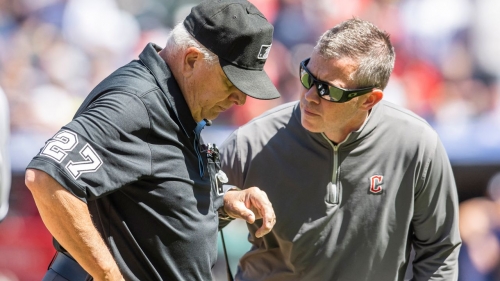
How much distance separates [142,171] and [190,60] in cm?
47

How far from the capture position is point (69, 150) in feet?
7.05

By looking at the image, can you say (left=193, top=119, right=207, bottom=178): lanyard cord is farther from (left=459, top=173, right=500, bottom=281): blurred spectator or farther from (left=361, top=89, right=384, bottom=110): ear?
(left=459, top=173, right=500, bottom=281): blurred spectator

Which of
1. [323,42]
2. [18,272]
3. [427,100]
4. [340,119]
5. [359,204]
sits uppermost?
[323,42]

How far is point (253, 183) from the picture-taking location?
131 inches

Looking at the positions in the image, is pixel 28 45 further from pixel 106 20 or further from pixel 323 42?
pixel 323 42

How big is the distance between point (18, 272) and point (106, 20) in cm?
258

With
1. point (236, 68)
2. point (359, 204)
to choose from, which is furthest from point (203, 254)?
point (359, 204)

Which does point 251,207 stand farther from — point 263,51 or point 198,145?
point 263,51

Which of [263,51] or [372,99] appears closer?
[263,51]

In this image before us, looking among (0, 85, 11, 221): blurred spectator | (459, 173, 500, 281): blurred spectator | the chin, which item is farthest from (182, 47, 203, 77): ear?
(459, 173, 500, 281): blurred spectator

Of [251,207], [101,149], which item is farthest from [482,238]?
[101,149]

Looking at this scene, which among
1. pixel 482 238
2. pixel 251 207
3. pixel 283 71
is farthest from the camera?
pixel 283 71

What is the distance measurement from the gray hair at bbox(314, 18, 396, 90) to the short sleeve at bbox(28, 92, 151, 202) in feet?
3.82

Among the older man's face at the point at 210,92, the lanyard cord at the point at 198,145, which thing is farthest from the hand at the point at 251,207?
the older man's face at the point at 210,92
